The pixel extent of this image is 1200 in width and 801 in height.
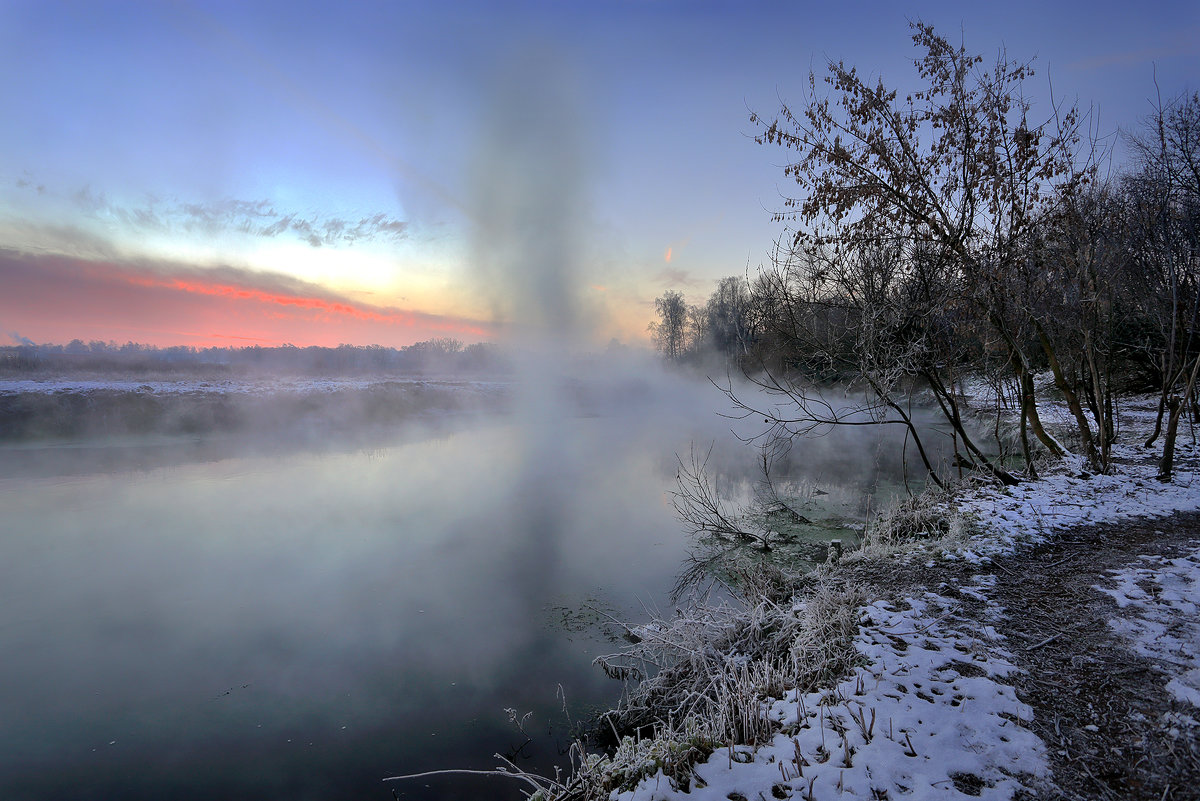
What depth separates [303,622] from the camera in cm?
668

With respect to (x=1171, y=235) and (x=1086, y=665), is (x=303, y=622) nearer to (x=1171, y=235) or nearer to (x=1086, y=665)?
(x=1086, y=665)

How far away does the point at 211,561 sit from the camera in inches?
339

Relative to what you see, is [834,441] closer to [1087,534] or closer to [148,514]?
[1087,534]

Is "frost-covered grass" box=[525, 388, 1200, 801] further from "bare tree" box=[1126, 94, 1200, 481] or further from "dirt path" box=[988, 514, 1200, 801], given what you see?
"bare tree" box=[1126, 94, 1200, 481]

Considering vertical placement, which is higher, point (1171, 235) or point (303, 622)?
point (1171, 235)

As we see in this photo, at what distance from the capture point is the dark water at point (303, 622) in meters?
4.43

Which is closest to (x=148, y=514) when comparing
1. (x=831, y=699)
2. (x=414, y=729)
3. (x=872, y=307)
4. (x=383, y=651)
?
(x=383, y=651)

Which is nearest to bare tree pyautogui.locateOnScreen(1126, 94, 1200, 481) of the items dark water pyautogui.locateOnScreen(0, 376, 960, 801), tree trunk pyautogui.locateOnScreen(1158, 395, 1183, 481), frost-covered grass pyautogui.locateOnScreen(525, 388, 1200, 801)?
tree trunk pyautogui.locateOnScreen(1158, 395, 1183, 481)

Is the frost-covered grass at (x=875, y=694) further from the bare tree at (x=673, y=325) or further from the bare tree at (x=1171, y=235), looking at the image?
the bare tree at (x=673, y=325)

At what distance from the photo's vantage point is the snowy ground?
2492 millimetres

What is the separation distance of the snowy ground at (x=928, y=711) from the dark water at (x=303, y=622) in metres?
2.31

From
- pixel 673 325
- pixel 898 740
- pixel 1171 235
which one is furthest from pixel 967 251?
pixel 673 325

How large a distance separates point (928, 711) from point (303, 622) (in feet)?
22.7

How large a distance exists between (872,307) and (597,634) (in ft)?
18.4
